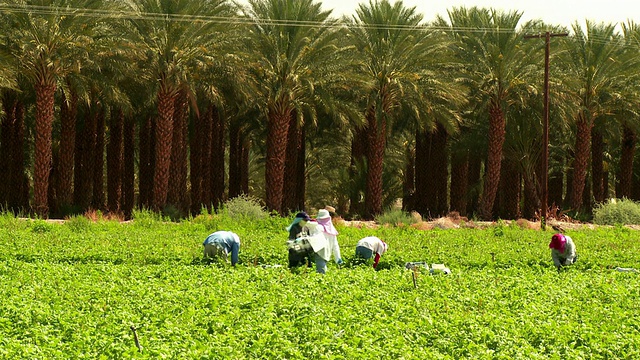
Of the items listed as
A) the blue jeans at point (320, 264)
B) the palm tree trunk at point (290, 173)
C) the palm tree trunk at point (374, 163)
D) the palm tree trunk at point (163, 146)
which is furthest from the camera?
the palm tree trunk at point (290, 173)

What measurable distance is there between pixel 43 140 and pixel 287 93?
8657mm

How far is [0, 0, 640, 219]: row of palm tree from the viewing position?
1145 inches

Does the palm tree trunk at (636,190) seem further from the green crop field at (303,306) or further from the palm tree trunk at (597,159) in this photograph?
the green crop field at (303,306)

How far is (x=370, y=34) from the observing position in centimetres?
3244

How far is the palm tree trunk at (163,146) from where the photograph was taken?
2977 cm

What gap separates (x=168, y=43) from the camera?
2959 cm

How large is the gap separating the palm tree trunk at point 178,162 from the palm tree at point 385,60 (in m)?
6.93

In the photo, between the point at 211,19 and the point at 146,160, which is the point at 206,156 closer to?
the point at 146,160

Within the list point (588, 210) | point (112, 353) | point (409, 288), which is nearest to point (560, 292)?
point (409, 288)

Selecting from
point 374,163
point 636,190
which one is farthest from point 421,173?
point 636,190

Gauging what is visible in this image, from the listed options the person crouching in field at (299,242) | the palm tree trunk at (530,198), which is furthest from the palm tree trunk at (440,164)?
the person crouching in field at (299,242)

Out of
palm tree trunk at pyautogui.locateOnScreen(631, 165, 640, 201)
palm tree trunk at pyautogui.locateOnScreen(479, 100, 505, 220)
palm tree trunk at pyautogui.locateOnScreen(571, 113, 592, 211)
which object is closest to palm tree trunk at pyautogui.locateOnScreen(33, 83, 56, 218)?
palm tree trunk at pyautogui.locateOnScreen(479, 100, 505, 220)

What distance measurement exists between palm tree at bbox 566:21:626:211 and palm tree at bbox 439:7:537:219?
3265 millimetres

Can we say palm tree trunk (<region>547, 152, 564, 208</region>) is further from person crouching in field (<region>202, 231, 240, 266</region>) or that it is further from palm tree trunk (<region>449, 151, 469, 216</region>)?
person crouching in field (<region>202, 231, 240, 266</region>)
